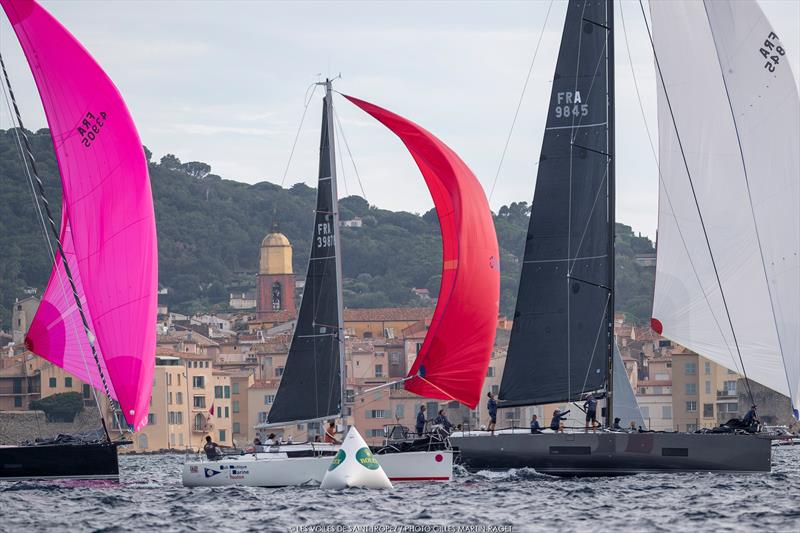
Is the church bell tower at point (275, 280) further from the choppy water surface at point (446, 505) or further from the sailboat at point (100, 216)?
the choppy water surface at point (446, 505)

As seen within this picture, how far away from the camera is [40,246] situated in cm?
13188

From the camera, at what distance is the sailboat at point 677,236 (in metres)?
24.5

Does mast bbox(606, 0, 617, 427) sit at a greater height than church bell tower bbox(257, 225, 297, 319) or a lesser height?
lesser

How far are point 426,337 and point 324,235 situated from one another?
2872 mm

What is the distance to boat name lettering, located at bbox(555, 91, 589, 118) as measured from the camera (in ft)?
A: 84.8

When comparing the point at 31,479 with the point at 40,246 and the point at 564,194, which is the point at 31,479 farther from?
the point at 40,246

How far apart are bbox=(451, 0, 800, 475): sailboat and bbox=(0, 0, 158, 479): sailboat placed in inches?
211

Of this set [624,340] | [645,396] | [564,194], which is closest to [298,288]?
[624,340]

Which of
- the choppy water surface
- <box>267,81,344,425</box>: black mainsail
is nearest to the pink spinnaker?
the choppy water surface

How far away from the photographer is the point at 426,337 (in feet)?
83.3

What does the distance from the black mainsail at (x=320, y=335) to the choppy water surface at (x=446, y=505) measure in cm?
167

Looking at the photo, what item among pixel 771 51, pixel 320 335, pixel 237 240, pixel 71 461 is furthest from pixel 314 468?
pixel 237 240

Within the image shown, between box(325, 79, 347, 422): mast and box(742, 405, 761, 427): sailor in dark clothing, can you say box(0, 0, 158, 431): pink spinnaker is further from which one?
box(742, 405, 761, 427): sailor in dark clothing

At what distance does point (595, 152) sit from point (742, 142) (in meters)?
2.27
